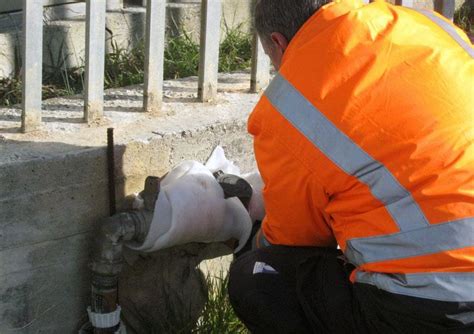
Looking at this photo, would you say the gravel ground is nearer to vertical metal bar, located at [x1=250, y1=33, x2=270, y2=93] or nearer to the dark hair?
vertical metal bar, located at [x1=250, y1=33, x2=270, y2=93]

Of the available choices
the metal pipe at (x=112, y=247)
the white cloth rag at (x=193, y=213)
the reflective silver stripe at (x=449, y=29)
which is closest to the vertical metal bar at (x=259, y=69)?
the white cloth rag at (x=193, y=213)

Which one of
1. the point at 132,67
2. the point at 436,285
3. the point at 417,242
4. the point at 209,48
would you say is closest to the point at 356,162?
the point at 417,242

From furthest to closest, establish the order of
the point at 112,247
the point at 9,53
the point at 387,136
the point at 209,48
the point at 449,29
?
the point at 9,53 → the point at 209,48 → the point at 112,247 → the point at 449,29 → the point at 387,136

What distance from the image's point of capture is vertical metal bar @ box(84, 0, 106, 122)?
129 inches

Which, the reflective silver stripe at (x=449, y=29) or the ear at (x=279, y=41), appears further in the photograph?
the ear at (x=279, y=41)

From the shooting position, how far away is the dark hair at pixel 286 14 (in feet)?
8.96

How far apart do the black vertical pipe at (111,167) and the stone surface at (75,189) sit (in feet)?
0.07

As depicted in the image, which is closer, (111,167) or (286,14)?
(286,14)

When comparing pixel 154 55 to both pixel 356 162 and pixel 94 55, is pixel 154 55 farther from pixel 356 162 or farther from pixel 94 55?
pixel 356 162

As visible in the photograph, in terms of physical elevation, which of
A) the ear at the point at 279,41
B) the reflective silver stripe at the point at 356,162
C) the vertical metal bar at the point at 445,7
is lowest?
the reflective silver stripe at the point at 356,162

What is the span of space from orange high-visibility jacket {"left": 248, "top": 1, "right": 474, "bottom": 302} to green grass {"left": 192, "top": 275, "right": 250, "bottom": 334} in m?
0.93

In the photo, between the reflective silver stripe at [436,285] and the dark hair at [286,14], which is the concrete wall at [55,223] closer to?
the dark hair at [286,14]

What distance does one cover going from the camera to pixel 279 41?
9.22ft

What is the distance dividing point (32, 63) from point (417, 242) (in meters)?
1.45
